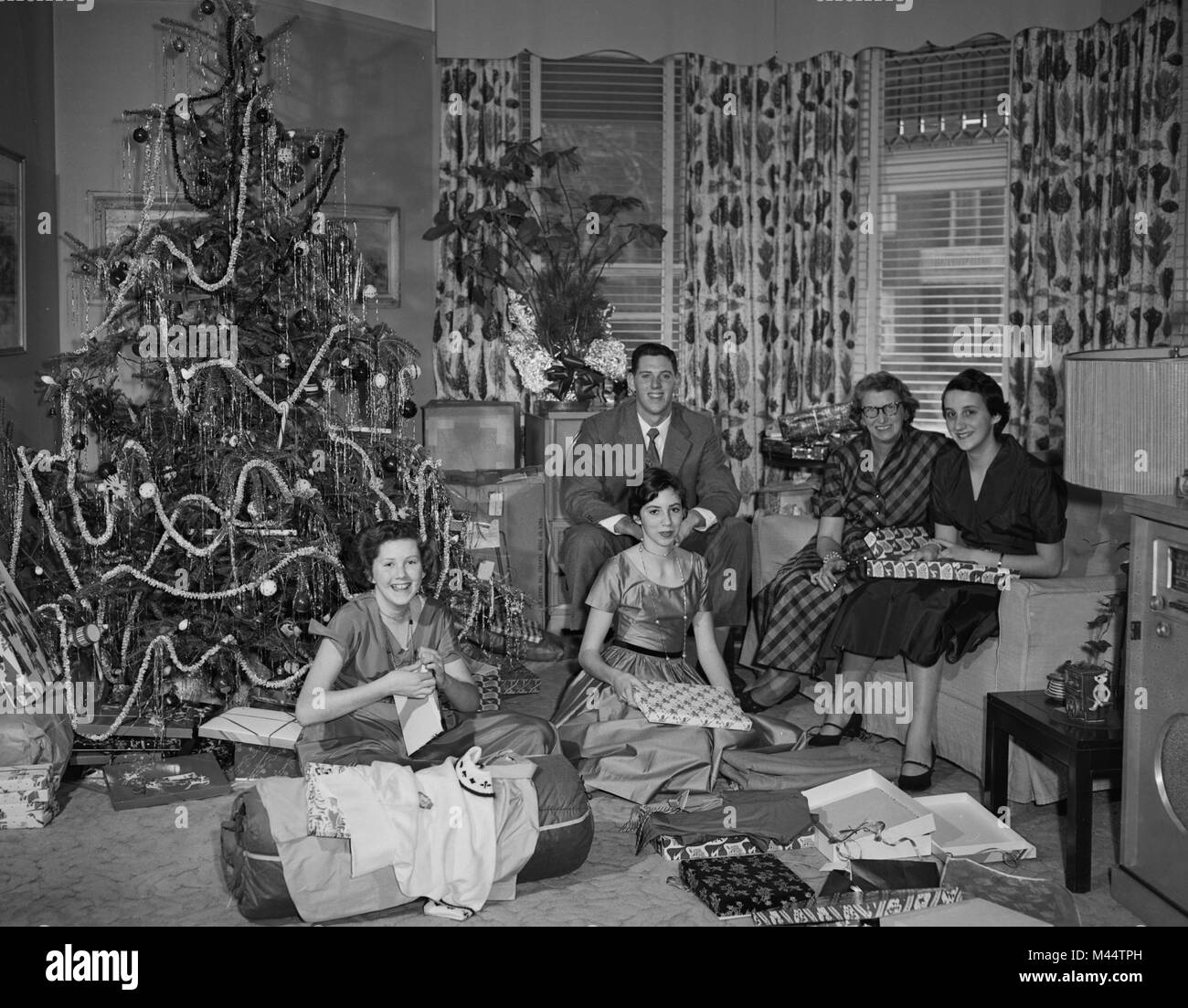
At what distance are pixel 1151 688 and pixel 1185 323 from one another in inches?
146

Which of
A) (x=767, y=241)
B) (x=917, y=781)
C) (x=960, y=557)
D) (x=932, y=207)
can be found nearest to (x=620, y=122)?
(x=767, y=241)

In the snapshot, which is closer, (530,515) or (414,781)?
(414,781)

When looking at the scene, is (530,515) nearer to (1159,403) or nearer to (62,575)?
(62,575)

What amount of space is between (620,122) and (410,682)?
4152 millimetres

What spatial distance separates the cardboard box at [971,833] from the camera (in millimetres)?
3510

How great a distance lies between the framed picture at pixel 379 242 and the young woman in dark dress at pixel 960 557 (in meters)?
3.17

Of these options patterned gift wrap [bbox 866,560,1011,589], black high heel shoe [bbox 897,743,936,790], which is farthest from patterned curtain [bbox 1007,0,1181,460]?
black high heel shoe [bbox 897,743,936,790]

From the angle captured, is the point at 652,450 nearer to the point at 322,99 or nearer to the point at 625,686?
the point at 625,686

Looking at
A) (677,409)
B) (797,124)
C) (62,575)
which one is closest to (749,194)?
(797,124)

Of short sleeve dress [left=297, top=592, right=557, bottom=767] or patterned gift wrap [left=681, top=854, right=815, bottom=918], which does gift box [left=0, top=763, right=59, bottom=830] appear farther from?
patterned gift wrap [left=681, top=854, right=815, bottom=918]

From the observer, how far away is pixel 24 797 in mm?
3816

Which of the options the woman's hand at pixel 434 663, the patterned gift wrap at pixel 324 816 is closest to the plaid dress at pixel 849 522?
the woman's hand at pixel 434 663

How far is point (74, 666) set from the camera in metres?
4.54

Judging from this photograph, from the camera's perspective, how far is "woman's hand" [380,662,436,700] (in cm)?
361
